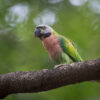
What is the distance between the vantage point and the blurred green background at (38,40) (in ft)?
20.9

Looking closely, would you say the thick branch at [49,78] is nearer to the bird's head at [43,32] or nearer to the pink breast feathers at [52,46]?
the pink breast feathers at [52,46]

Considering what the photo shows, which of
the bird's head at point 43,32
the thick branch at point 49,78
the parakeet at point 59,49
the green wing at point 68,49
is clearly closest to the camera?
the thick branch at point 49,78

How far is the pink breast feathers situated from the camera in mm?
5477

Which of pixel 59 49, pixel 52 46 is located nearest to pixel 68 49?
pixel 59 49

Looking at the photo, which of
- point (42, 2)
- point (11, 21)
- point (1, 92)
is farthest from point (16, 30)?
point (1, 92)

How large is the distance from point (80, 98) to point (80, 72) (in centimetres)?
226

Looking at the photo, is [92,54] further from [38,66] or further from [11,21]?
[11,21]

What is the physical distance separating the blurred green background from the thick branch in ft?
6.35

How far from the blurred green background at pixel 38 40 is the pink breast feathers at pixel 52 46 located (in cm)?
113

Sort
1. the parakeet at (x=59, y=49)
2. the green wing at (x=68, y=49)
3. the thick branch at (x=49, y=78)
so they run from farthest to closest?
the green wing at (x=68, y=49), the parakeet at (x=59, y=49), the thick branch at (x=49, y=78)

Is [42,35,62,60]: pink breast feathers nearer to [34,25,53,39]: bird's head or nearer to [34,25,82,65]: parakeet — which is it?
[34,25,82,65]: parakeet

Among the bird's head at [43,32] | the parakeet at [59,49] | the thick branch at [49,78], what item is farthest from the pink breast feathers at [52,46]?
the thick branch at [49,78]

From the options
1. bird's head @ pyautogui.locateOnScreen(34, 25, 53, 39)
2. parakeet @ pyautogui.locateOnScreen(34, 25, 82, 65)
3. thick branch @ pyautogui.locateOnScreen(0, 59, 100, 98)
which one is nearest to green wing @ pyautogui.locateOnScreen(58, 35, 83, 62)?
parakeet @ pyautogui.locateOnScreen(34, 25, 82, 65)

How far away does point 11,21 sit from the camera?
794 centimetres
